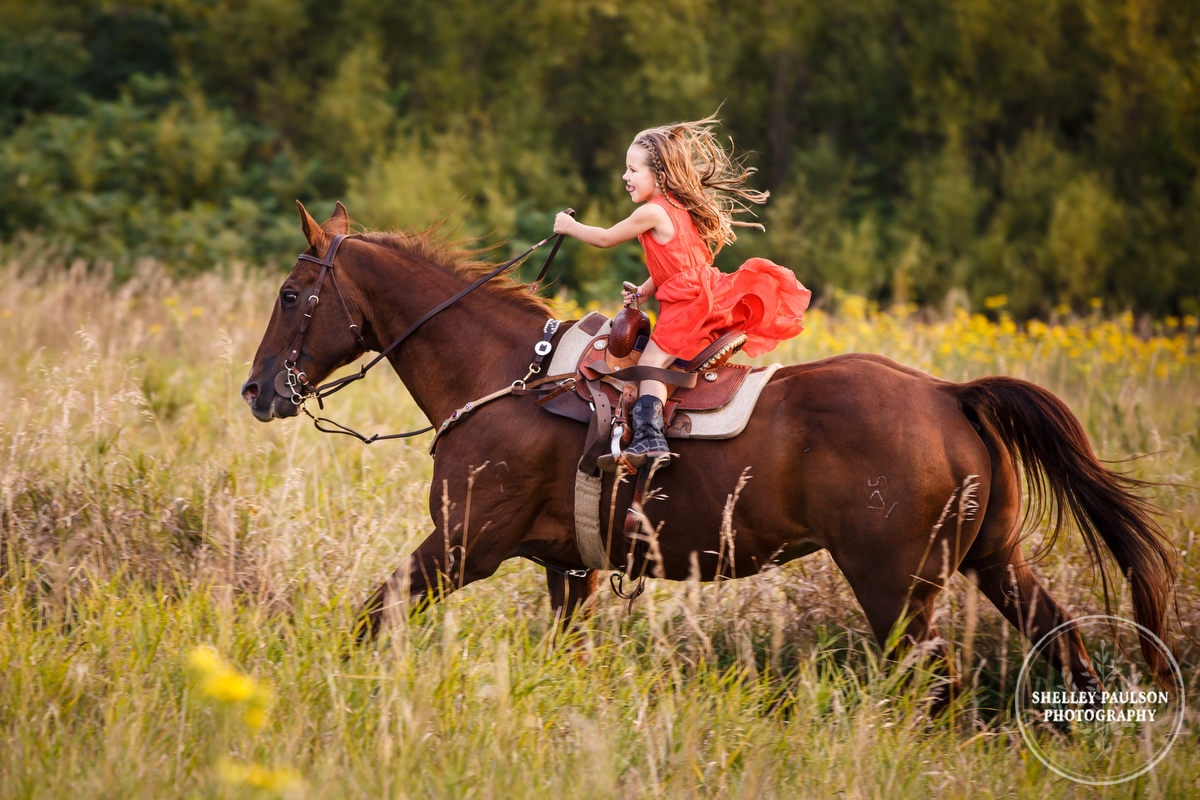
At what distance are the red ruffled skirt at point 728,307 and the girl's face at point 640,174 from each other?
367mm

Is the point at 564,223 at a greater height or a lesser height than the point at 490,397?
greater

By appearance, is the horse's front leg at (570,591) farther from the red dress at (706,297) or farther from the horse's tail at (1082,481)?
the horse's tail at (1082,481)

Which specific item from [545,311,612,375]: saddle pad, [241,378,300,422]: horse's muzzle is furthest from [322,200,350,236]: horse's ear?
[545,311,612,375]: saddle pad

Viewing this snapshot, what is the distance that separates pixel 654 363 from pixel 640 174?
2.46 feet

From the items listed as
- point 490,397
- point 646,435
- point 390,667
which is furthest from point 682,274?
point 390,667

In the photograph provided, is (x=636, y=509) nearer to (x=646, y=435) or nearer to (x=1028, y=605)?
(x=646, y=435)

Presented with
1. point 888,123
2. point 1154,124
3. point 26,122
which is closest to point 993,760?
point 1154,124

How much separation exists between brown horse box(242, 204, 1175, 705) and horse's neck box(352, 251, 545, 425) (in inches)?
0.5

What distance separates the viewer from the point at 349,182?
1636cm

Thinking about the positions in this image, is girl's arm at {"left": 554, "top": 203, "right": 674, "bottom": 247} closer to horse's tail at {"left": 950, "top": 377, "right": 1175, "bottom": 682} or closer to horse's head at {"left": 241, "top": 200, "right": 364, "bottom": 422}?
horse's head at {"left": 241, "top": 200, "right": 364, "bottom": 422}

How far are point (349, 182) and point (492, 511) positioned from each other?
46.1ft

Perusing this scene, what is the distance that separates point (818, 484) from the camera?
342cm

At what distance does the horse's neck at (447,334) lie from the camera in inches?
152

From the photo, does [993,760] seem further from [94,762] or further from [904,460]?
[94,762]
